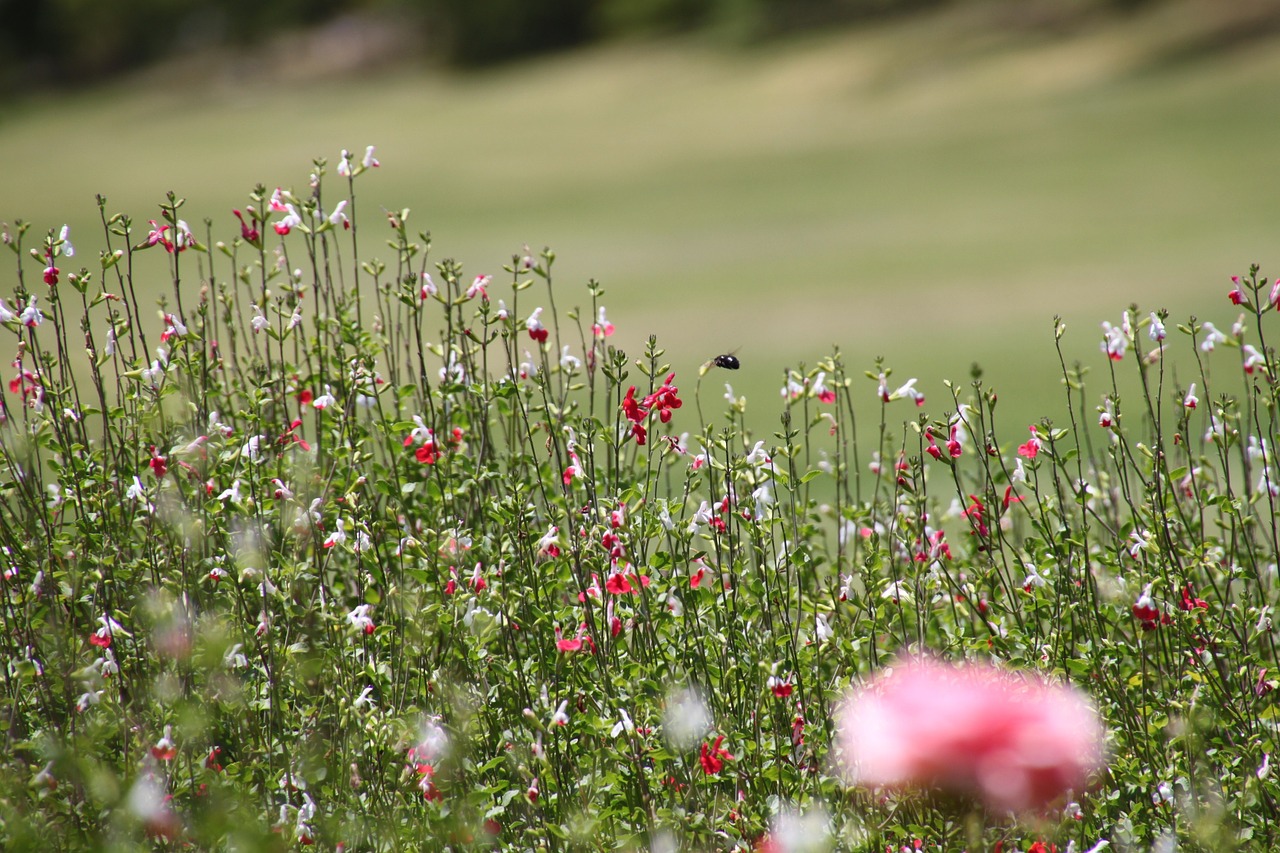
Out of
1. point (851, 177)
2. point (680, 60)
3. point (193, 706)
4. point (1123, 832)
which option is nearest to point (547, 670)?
point (193, 706)

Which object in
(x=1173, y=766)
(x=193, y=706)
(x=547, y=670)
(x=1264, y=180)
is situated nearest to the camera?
(x=193, y=706)

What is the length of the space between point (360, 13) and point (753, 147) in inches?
1053

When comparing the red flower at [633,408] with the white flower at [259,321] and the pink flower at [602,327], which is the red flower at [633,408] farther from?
the white flower at [259,321]

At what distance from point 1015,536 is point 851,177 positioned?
19034 mm

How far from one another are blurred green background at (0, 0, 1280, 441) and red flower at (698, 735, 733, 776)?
5.76 metres

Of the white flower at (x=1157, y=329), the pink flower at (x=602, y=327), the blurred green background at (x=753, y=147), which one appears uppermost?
the blurred green background at (x=753, y=147)

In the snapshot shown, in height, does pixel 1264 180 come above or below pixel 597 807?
above

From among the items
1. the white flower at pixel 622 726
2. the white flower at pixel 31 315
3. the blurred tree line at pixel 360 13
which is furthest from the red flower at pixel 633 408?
the blurred tree line at pixel 360 13

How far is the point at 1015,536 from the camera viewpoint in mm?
3404

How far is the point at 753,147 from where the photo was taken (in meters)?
25.7

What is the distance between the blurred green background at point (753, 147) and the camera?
12.1m

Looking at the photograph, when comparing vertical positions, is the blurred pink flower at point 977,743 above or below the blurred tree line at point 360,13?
below

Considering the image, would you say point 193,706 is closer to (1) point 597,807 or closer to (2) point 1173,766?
(1) point 597,807

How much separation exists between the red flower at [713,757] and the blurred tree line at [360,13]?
34.2m
